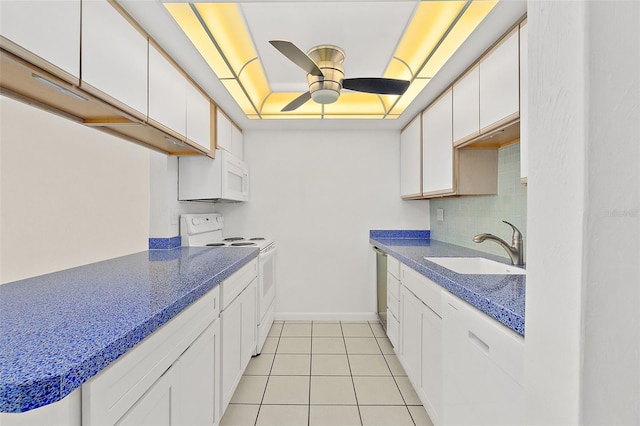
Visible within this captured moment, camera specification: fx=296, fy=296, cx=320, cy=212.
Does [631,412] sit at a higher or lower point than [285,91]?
lower

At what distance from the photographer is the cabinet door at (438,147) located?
219 centimetres

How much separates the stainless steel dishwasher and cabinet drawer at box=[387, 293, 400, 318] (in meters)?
0.23

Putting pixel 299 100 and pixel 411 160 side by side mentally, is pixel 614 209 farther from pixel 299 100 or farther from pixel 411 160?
pixel 411 160

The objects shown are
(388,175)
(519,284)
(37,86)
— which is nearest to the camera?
(37,86)

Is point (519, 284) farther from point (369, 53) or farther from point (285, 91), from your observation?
point (285, 91)

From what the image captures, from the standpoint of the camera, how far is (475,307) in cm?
111

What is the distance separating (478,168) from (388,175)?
1.28 meters

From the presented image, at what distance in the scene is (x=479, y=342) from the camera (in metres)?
1.08

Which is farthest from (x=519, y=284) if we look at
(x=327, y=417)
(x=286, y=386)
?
(x=286, y=386)

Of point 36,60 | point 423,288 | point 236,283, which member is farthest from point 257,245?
point 36,60

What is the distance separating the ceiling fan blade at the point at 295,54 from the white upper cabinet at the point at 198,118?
90 centimetres

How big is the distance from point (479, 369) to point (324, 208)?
7.92ft

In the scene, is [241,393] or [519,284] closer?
[519,284]

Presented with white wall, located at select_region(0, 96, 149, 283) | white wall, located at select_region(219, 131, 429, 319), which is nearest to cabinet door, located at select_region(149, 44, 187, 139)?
white wall, located at select_region(0, 96, 149, 283)
